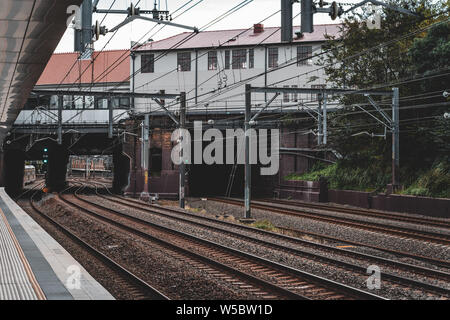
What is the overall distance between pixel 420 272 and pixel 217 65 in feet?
138

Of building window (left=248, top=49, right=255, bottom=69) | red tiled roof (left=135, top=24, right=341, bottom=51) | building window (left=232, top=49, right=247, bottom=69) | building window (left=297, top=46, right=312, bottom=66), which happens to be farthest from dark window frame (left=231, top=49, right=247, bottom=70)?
building window (left=297, top=46, right=312, bottom=66)

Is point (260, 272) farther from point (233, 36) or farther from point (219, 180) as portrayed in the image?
point (233, 36)

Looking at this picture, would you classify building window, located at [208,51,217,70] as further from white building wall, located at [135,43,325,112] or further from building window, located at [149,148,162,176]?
building window, located at [149,148,162,176]

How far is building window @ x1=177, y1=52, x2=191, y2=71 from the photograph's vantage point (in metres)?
52.8

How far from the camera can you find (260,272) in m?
12.7

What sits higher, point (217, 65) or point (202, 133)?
point (217, 65)

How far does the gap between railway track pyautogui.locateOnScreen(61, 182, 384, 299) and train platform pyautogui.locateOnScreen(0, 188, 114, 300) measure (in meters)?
3.59

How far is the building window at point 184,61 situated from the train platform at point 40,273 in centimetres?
3890

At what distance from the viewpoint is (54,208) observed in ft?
113

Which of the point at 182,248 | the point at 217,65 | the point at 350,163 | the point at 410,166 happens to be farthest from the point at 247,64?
the point at 182,248

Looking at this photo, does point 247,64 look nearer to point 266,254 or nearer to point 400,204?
point 400,204
